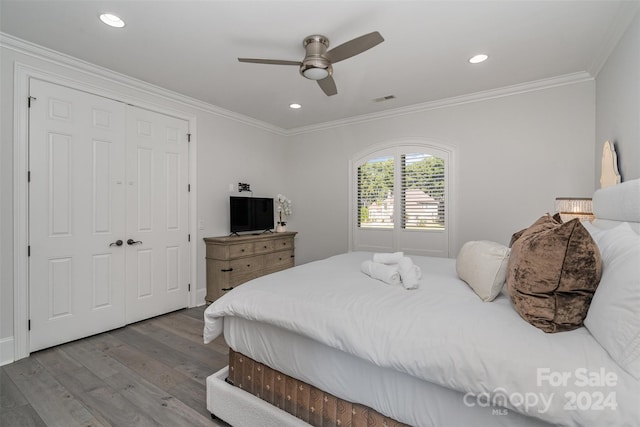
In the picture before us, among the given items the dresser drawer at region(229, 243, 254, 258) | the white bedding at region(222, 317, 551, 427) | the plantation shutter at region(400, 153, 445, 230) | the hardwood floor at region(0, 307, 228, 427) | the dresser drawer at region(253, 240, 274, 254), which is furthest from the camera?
the dresser drawer at region(253, 240, 274, 254)

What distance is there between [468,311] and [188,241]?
3480mm

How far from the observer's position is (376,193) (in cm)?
448

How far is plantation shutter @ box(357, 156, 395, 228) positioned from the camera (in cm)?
435

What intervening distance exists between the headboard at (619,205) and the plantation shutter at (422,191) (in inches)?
80.3

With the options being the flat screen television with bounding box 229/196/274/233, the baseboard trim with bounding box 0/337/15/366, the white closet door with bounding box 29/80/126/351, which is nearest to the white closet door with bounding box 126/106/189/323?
the white closet door with bounding box 29/80/126/351

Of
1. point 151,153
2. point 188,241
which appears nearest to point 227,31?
point 151,153

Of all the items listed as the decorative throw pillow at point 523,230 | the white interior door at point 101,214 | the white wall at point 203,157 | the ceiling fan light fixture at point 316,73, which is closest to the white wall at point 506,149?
the white wall at point 203,157

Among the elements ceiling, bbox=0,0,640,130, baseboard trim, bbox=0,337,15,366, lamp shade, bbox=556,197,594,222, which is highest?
ceiling, bbox=0,0,640,130

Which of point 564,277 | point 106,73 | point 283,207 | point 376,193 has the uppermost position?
point 106,73

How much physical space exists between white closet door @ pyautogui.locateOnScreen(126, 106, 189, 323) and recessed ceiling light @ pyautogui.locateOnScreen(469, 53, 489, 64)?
135 inches

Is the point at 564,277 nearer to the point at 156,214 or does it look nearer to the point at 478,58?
the point at 478,58

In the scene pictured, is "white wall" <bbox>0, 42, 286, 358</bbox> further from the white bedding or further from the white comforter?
the white bedding

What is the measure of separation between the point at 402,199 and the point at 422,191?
12.0 inches

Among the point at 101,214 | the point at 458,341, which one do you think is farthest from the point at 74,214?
the point at 458,341
